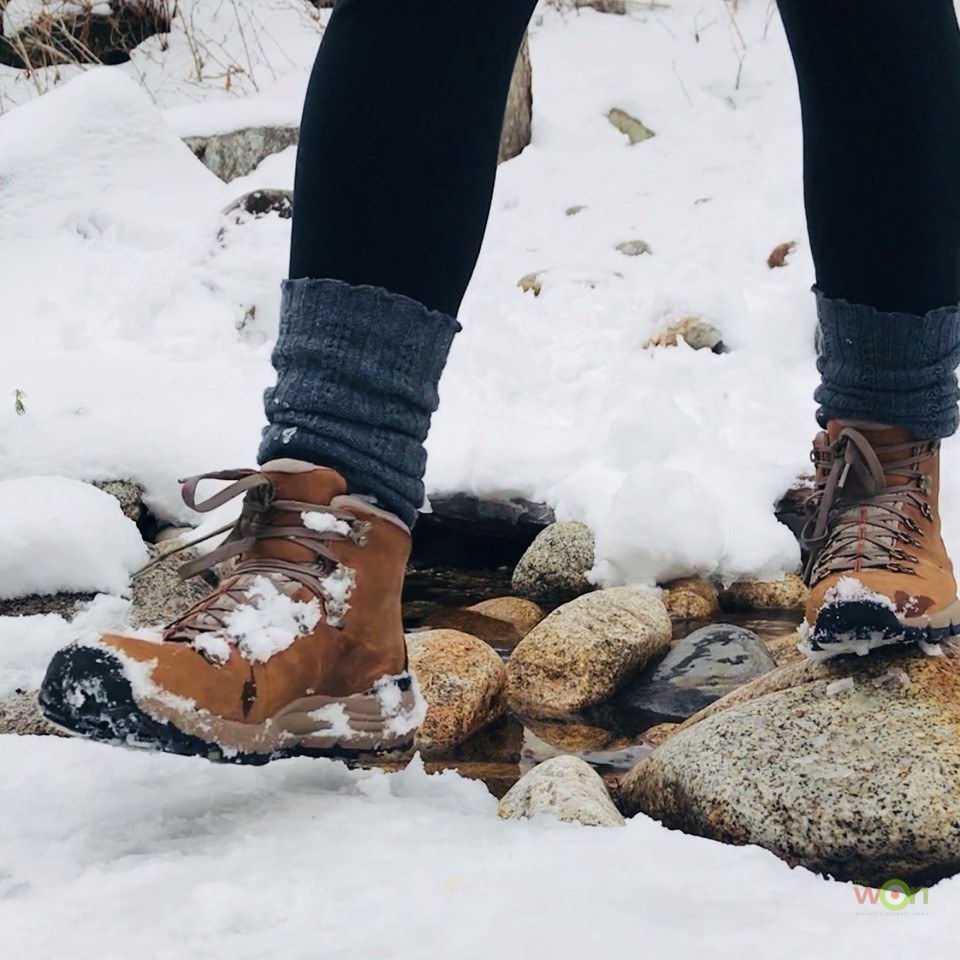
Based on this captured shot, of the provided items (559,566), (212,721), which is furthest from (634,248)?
(212,721)

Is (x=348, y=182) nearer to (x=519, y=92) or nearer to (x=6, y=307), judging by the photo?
(x=6, y=307)

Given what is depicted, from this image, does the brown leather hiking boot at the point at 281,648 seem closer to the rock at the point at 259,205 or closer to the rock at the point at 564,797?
the rock at the point at 564,797

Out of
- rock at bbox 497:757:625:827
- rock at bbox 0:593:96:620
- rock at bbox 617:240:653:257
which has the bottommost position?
rock at bbox 0:593:96:620

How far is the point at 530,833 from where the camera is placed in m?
1.03

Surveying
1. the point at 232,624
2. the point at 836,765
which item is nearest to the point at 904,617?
the point at 836,765

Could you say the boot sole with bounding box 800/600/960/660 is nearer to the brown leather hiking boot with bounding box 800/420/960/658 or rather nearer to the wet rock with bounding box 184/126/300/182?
the brown leather hiking boot with bounding box 800/420/960/658

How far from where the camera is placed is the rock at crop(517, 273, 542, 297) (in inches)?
186

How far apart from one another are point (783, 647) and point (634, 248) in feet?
10.1

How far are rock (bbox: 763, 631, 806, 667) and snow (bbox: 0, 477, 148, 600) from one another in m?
1.50

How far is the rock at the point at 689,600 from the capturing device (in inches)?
116

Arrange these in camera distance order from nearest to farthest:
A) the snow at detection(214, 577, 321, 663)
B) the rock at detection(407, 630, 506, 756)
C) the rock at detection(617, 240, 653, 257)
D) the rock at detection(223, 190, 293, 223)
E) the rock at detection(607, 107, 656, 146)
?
the snow at detection(214, 577, 321, 663), the rock at detection(407, 630, 506, 756), the rock at detection(223, 190, 293, 223), the rock at detection(617, 240, 653, 257), the rock at detection(607, 107, 656, 146)

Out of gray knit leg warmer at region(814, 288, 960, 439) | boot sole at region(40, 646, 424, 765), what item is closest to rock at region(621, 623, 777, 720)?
gray knit leg warmer at region(814, 288, 960, 439)

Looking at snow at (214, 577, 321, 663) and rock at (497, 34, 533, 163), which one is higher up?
rock at (497, 34, 533, 163)

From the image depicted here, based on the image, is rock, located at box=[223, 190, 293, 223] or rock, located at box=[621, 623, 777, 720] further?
rock, located at box=[223, 190, 293, 223]
